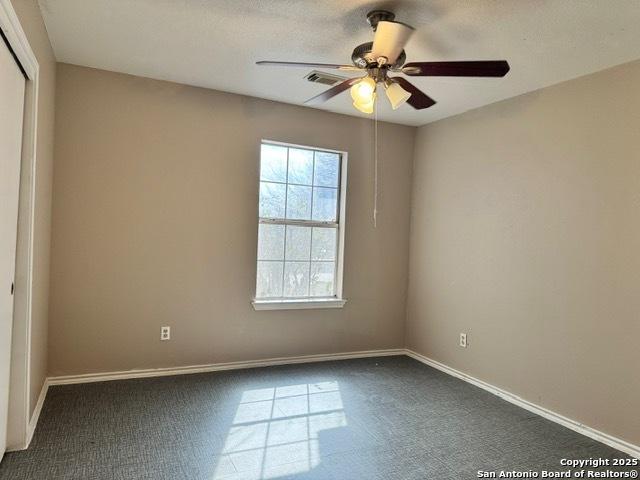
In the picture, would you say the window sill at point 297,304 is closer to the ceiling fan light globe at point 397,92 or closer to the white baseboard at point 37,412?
the white baseboard at point 37,412

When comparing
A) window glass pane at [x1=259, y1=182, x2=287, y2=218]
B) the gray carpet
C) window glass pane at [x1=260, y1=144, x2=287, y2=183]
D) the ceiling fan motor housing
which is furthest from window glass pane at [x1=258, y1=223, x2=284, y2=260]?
the ceiling fan motor housing

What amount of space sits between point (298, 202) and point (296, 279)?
0.71 metres

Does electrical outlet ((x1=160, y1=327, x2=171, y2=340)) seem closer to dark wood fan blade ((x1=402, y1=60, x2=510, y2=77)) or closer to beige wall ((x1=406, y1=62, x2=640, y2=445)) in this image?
beige wall ((x1=406, y1=62, x2=640, y2=445))

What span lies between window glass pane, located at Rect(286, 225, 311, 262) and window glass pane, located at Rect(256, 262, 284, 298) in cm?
15

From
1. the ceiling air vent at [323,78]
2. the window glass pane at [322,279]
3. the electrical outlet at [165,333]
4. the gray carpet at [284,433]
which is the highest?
the ceiling air vent at [323,78]

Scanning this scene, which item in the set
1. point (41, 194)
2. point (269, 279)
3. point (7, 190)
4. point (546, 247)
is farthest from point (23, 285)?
point (546, 247)

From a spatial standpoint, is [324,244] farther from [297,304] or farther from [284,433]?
[284,433]

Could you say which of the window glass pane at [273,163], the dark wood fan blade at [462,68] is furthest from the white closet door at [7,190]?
the window glass pane at [273,163]

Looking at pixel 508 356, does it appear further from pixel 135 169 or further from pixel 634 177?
pixel 135 169

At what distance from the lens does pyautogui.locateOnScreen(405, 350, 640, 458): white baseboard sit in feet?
8.38

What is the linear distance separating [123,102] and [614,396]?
3910mm

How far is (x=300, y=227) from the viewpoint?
4000 millimetres

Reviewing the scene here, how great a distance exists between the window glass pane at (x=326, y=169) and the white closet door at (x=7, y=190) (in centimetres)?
241

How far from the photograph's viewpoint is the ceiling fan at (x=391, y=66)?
1925mm
